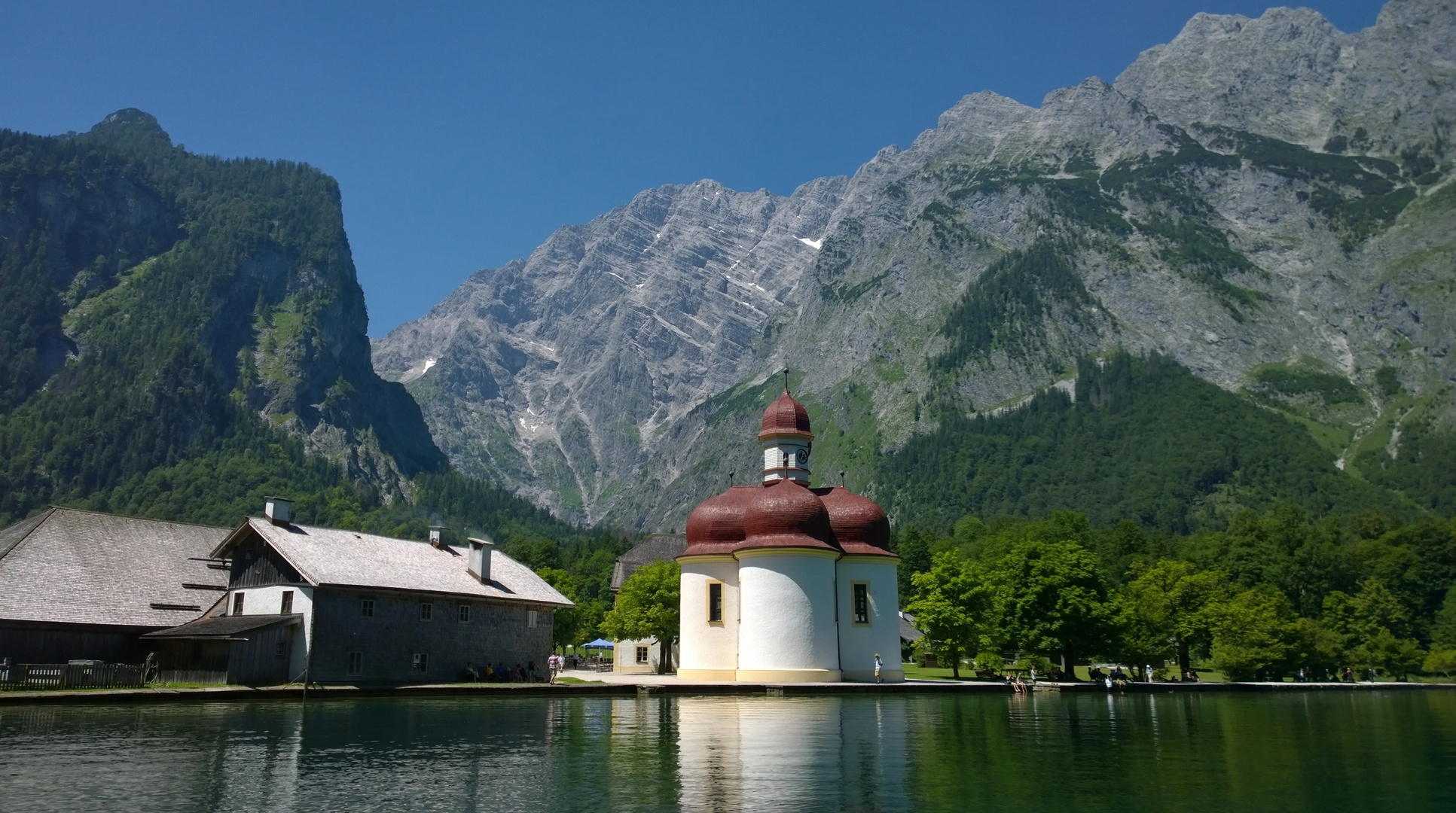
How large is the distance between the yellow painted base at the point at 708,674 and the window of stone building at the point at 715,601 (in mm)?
2857

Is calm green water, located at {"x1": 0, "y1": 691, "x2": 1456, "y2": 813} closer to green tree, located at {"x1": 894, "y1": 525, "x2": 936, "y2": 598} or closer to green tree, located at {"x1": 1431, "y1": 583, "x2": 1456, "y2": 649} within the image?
green tree, located at {"x1": 1431, "y1": 583, "x2": 1456, "y2": 649}

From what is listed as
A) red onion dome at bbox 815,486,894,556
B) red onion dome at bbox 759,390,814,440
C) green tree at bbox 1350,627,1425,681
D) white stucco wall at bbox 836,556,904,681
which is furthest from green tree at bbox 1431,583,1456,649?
red onion dome at bbox 759,390,814,440

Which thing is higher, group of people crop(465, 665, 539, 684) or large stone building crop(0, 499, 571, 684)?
large stone building crop(0, 499, 571, 684)

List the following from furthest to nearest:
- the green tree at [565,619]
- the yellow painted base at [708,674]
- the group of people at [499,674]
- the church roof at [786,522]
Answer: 1. the green tree at [565,619]
2. the yellow painted base at [708,674]
3. the church roof at [786,522]
4. the group of people at [499,674]

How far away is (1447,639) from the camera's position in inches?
4117

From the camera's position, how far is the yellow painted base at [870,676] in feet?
191

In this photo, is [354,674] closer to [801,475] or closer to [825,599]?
[825,599]

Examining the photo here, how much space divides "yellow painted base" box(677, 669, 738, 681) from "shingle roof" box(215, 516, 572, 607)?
28.7ft

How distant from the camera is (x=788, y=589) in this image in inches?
2211

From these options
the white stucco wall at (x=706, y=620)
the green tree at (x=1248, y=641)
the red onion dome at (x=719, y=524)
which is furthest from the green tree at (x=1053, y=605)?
the red onion dome at (x=719, y=524)

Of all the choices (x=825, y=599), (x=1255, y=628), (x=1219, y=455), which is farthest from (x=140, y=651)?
(x=1219, y=455)

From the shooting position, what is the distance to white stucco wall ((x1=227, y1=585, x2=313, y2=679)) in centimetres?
4978

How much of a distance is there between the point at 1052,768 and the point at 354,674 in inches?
1525

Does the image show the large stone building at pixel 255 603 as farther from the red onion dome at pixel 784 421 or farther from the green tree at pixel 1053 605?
the green tree at pixel 1053 605
